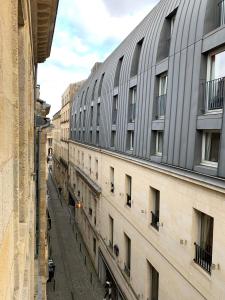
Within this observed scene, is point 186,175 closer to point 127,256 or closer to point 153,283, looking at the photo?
point 153,283

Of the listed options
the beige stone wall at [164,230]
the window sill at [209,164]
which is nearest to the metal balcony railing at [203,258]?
the beige stone wall at [164,230]

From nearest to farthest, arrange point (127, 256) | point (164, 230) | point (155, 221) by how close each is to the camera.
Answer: point (164, 230) < point (155, 221) < point (127, 256)

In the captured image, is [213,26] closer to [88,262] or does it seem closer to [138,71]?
[138,71]

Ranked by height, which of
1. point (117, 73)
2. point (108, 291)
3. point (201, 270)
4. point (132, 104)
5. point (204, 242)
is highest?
point (117, 73)

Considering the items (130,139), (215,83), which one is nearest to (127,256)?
(130,139)

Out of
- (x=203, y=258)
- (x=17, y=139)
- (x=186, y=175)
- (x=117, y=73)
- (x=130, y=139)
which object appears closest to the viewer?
(x=17, y=139)

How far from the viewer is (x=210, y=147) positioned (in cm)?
1003

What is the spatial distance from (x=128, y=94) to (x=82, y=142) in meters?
16.7

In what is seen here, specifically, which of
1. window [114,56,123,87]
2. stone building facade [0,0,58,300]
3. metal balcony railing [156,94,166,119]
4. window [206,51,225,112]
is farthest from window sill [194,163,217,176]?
window [114,56,123,87]

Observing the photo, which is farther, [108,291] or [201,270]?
[108,291]

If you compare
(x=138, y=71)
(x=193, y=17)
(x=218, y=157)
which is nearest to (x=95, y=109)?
(x=138, y=71)

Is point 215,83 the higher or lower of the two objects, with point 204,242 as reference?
higher

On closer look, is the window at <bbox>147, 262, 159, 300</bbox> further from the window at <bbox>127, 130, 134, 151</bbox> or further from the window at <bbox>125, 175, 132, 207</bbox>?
the window at <bbox>127, 130, 134, 151</bbox>

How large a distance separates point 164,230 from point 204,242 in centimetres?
263
